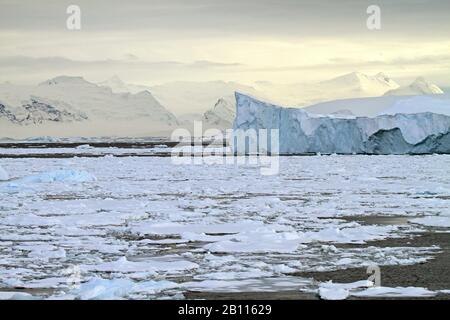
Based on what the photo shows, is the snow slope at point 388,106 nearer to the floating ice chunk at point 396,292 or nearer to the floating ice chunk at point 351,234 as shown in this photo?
the floating ice chunk at point 351,234

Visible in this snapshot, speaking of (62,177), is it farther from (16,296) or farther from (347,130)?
(347,130)

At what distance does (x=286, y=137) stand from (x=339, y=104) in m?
5.95

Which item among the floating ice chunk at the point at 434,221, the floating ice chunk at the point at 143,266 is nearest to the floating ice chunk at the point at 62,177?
the floating ice chunk at the point at 434,221

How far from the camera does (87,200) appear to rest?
1606cm

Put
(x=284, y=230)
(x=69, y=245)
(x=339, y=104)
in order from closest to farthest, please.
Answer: (x=69, y=245), (x=284, y=230), (x=339, y=104)

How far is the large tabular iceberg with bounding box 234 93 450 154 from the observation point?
34844mm

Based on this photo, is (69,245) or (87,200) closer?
(69,245)

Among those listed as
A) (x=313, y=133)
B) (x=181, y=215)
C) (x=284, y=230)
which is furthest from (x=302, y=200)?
(x=313, y=133)

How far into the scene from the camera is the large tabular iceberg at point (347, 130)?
3484cm

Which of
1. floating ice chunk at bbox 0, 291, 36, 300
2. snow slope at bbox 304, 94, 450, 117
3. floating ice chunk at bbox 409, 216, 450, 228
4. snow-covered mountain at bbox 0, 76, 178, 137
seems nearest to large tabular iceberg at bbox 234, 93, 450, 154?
snow slope at bbox 304, 94, 450, 117

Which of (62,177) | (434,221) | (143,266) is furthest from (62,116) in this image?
(143,266)

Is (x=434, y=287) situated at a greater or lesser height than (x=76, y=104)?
lesser
